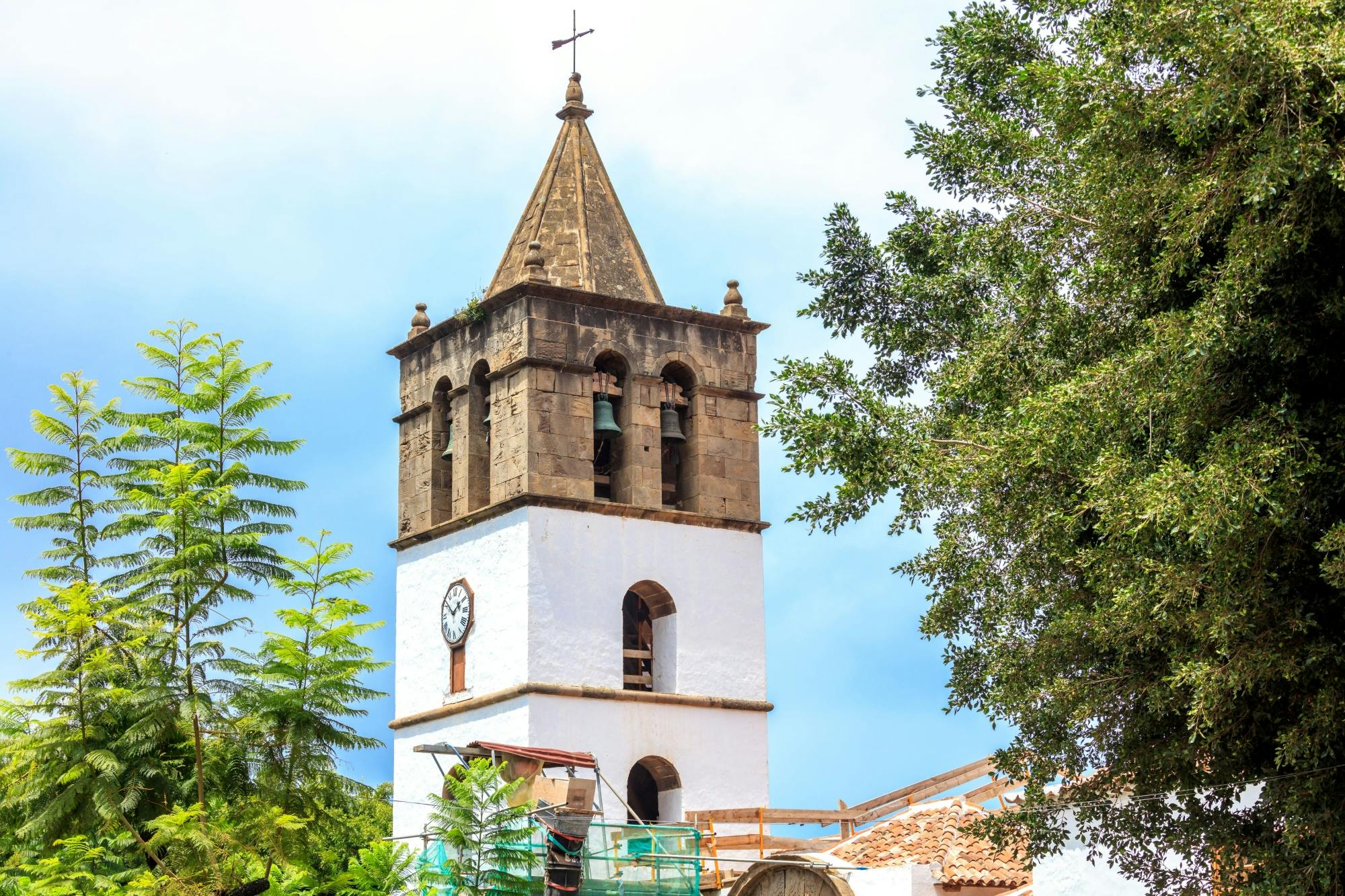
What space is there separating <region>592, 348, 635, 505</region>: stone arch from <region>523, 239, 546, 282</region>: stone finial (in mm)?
1546

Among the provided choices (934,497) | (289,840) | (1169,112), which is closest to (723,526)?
(289,840)

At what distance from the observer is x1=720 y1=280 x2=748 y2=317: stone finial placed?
33.1 metres

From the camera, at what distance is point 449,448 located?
32.5 metres

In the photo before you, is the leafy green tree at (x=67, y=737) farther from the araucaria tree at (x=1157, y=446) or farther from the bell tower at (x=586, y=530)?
the araucaria tree at (x=1157, y=446)

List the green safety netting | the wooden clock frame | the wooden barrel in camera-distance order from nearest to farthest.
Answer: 1. the wooden barrel
2. the green safety netting
3. the wooden clock frame

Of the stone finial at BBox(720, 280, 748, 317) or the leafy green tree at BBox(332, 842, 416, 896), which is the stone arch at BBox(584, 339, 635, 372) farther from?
the leafy green tree at BBox(332, 842, 416, 896)

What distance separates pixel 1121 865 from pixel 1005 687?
1.82 metres

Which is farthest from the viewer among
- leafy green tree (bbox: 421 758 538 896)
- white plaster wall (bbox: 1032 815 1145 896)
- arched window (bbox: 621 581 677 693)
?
arched window (bbox: 621 581 677 693)

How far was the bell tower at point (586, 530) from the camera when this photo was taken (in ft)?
98.4

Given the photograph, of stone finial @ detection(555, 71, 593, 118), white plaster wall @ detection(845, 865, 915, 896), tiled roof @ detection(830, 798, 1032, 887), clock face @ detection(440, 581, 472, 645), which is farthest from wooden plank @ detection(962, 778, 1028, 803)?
stone finial @ detection(555, 71, 593, 118)

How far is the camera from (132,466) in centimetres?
2577

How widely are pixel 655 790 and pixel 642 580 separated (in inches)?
131

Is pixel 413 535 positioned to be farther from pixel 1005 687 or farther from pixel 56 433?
pixel 1005 687

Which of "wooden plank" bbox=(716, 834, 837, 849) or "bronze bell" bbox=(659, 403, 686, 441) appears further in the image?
"bronze bell" bbox=(659, 403, 686, 441)
